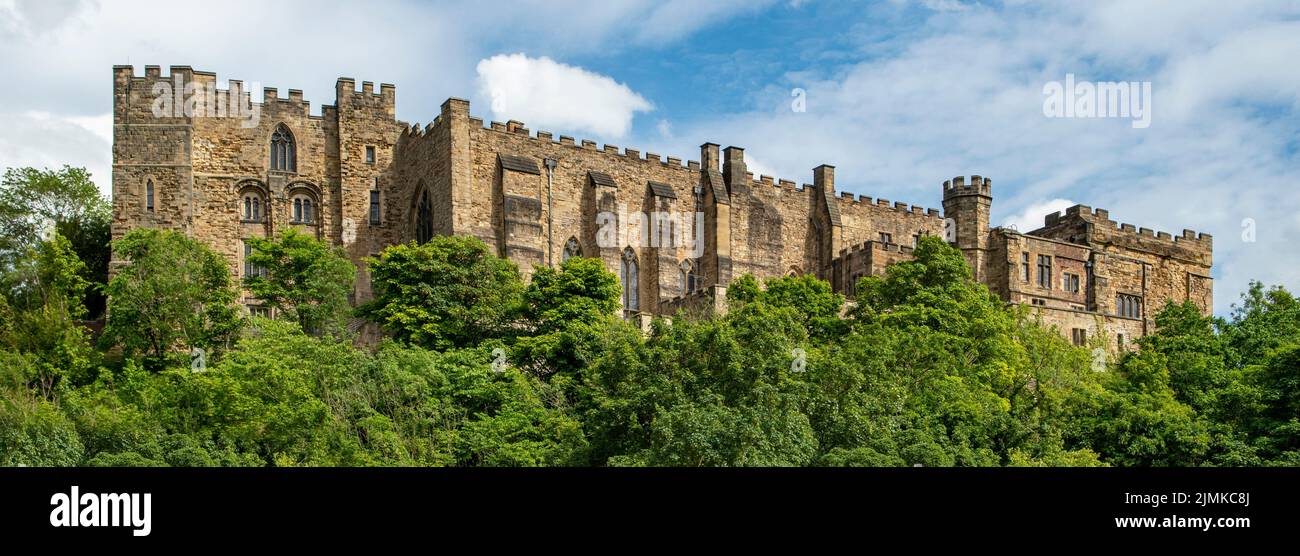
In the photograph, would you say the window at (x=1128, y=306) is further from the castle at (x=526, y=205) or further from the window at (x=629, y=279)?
the window at (x=629, y=279)

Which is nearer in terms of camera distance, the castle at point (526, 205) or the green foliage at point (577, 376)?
the green foliage at point (577, 376)

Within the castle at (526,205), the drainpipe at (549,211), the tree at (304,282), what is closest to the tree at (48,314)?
the castle at (526,205)

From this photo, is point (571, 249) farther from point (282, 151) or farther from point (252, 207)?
point (252, 207)

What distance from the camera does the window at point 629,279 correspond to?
55.7 metres

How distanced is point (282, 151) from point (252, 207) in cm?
255

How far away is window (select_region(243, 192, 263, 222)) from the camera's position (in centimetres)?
5338

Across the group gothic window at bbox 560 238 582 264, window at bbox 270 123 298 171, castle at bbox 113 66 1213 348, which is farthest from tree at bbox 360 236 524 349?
window at bbox 270 123 298 171

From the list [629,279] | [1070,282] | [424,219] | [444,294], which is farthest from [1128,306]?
[444,294]

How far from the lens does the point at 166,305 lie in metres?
42.6

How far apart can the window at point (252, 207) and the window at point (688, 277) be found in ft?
56.1

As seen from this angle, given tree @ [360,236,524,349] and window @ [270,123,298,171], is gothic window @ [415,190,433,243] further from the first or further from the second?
tree @ [360,236,524,349]

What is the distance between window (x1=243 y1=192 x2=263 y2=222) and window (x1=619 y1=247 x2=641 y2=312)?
14.4 metres
